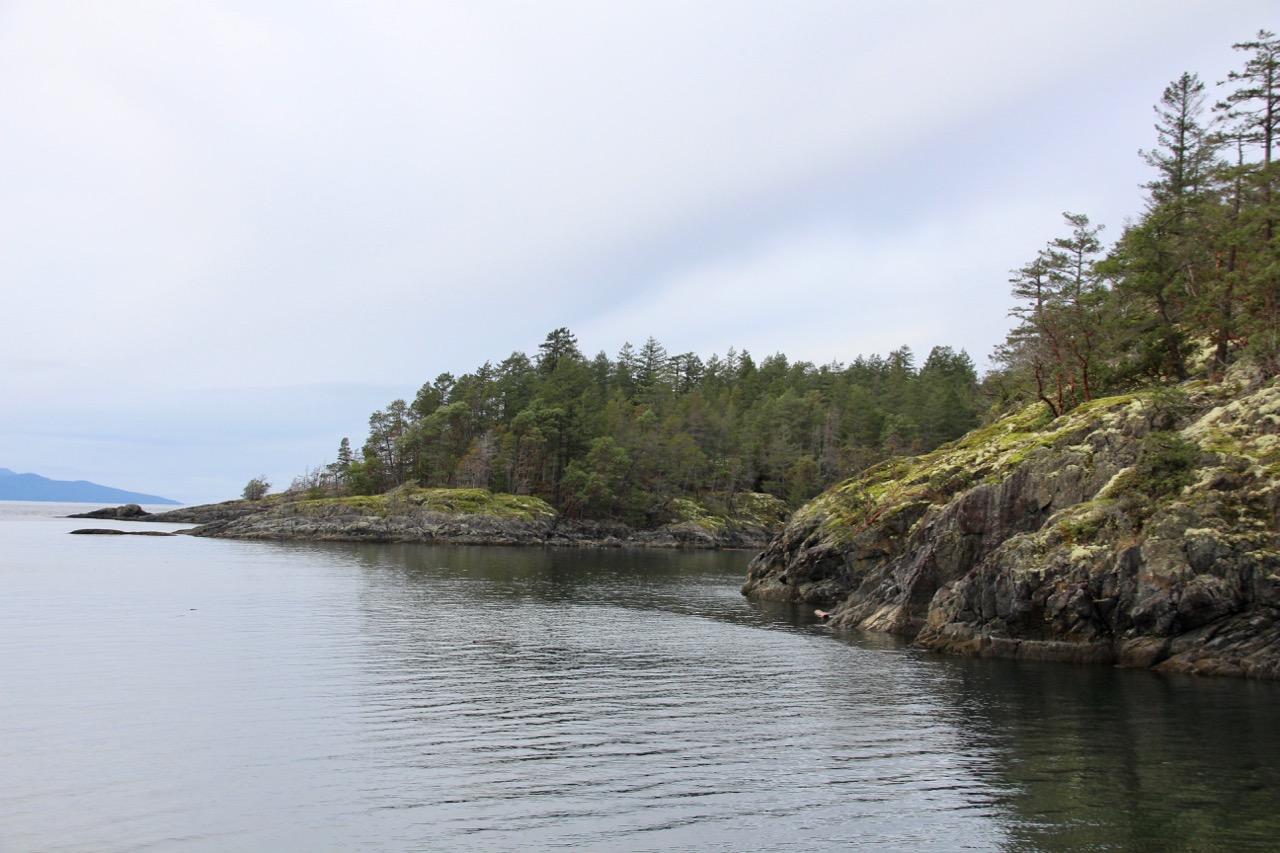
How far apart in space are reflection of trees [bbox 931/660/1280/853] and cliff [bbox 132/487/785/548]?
333ft

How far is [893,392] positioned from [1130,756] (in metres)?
159

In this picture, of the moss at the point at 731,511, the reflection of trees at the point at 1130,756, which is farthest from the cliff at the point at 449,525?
the reflection of trees at the point at 1130,756

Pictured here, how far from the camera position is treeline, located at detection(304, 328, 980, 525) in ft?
474

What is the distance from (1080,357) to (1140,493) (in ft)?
65.8

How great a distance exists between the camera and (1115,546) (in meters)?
36.1

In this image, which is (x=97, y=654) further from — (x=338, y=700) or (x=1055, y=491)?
(x=1055, y=491)

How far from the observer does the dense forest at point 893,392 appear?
51.1 metres

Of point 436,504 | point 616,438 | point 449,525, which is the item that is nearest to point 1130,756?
point 449,525

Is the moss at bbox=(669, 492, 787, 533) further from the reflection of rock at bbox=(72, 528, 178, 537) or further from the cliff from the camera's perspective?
the reflection of rock at bbox=(72, 528, 178, 537)

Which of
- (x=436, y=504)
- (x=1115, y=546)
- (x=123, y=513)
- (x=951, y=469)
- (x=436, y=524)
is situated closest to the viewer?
(x=1115, y=546)

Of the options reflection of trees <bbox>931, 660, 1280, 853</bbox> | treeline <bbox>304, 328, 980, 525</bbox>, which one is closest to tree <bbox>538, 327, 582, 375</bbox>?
treeline <bbox>304, 328, 980, 525</bbox>

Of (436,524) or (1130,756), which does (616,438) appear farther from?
(1130,756)

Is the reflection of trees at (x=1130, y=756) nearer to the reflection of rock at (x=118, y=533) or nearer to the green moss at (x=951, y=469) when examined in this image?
the green moss at (x=951, y=469)

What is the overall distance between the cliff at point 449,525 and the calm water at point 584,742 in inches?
3040
